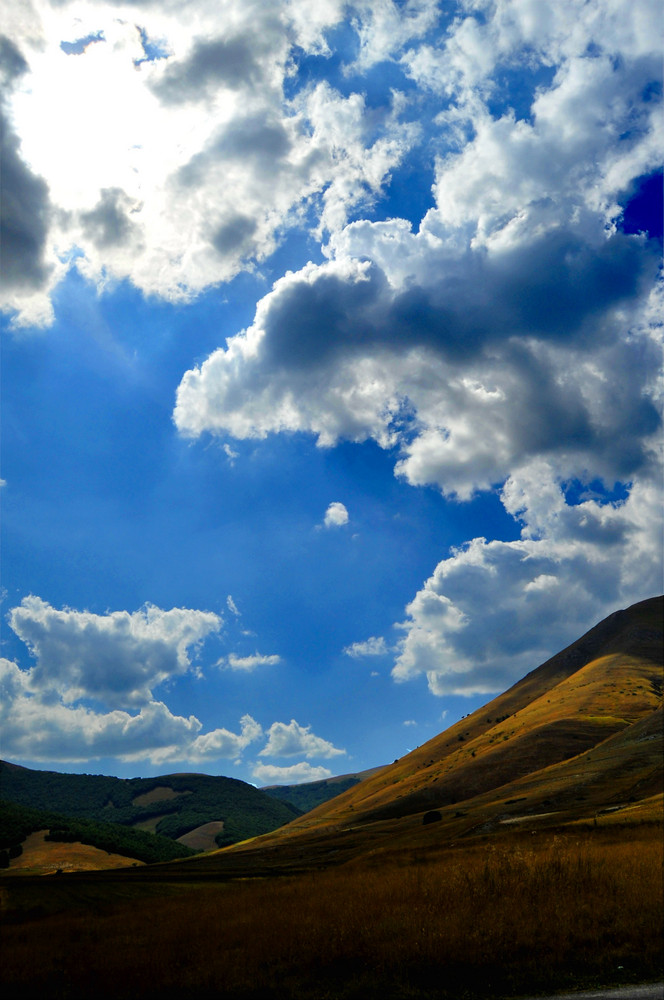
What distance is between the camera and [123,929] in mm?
23547

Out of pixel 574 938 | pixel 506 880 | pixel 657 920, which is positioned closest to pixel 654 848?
pixel 506 880

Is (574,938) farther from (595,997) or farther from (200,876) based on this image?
(200,876)

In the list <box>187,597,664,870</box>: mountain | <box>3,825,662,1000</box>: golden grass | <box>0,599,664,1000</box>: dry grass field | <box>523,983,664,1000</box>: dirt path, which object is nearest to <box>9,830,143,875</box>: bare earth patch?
<box>187,597,664,870</box>: mountain

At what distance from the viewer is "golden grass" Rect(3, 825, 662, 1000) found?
13.7 metres

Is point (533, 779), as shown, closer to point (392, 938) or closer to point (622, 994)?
point (392, 938)

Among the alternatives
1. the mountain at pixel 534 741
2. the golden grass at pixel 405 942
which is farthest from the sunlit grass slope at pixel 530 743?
the golden grass at pixel 405 942

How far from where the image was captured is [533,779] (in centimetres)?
10125

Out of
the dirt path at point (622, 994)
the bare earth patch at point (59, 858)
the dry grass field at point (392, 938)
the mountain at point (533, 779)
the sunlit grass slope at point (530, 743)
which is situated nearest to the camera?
the dirt path at point (622, 994)

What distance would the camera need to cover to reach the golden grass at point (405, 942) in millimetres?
13672

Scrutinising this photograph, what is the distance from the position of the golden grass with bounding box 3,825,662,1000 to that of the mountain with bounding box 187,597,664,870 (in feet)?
95.9

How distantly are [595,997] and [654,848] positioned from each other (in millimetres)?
16344

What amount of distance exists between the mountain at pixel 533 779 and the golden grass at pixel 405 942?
1151 inches

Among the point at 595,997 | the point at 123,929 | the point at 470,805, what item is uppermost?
the point at 595,997

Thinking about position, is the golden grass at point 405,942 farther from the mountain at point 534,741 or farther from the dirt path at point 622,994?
the mountain at point 534,741
